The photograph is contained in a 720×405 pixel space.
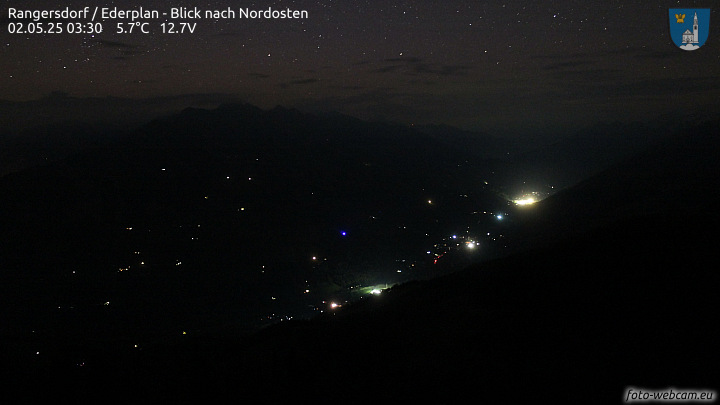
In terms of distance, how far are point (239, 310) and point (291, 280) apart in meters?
19.3

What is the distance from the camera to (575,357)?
13.9 metres

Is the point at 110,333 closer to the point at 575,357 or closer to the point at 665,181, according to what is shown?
the point at 575,357

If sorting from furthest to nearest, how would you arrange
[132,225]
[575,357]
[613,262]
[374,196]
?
[374,196], [132,225], [613,262], [575,357]

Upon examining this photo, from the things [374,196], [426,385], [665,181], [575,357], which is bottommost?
[374,196]

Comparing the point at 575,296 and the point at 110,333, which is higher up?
the point at 575,296

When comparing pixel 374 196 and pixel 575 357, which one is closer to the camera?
pixel 575 357

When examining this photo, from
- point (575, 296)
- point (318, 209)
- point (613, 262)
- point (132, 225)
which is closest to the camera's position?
point (575, 296)

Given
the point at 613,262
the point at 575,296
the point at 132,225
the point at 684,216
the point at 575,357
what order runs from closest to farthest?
1. the point at 575,357
2. the point at 575,296
3. the point at 613,262
4. the point at 684,216
5. the point at 132,225

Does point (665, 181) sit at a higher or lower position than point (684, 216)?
lower

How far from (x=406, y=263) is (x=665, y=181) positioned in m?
70.0

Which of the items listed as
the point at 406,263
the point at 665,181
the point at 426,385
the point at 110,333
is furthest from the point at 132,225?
the point at 665,181

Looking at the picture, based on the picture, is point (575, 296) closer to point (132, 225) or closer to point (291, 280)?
point (291, 280)

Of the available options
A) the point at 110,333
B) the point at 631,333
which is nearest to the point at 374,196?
the point at 110,333

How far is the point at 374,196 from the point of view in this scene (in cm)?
17262
